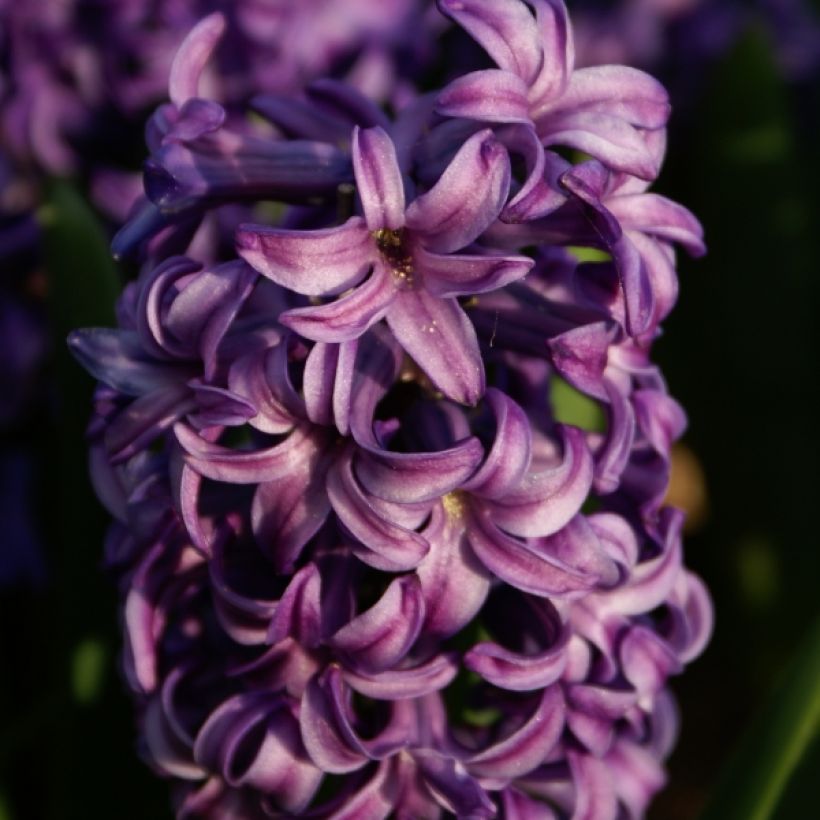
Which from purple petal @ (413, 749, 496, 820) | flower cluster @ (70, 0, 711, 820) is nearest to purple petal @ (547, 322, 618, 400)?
flower cluster @ (70, 0, 711, 820)

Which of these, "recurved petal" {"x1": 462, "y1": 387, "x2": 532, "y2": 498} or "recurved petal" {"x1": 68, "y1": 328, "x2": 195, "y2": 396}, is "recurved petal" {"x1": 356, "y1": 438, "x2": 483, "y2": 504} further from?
"recurved petal" {"x1": 68, "y1": 328, "x2": 195, "y2": 396}

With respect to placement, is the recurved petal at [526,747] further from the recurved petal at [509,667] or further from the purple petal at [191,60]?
the purple petal at [191,60]

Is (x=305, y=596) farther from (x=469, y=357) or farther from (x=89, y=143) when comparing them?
(x=89, y=143)

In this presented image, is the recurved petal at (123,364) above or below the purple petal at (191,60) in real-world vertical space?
below

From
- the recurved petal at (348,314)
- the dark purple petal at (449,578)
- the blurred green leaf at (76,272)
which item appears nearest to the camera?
the recurved petal at (348,314)

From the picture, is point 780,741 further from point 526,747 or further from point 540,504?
A: point 540,504

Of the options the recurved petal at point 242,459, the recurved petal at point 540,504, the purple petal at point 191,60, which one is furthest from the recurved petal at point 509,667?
the purple petal at point 191,60

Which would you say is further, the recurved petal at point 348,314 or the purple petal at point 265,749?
the purple petal at point 265,749
